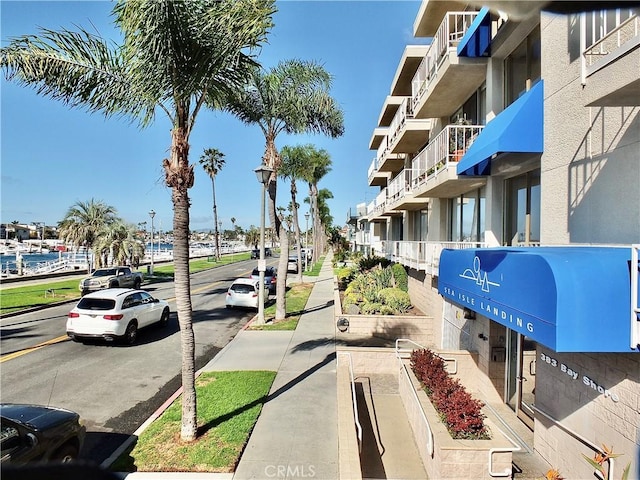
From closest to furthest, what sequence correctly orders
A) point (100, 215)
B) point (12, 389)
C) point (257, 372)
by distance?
1. point (12, 389)
2. point (257, 372)
3. point (100, 215)

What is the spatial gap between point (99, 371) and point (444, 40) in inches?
513

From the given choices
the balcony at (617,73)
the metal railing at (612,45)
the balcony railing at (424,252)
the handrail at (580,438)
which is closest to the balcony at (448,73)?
the balcony railing at (424,252)

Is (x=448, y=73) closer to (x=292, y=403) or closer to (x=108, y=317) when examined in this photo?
(x=292, y=403)

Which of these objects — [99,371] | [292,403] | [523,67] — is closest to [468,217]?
[523,67]

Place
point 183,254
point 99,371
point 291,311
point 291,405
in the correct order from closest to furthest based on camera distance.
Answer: point 183,254
point 291,405
point 99,371
point 291,311

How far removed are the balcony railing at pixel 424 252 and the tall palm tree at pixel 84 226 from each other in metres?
26.9

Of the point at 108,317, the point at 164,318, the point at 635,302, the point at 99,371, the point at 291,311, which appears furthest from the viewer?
the point at 291,311

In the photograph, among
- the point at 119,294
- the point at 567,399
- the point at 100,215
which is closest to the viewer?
the point at 567,399

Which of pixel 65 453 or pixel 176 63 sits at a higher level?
pixel 176 63

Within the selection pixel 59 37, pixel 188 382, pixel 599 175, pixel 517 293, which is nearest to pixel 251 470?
pixel 188 382

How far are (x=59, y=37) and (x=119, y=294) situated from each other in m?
8.67

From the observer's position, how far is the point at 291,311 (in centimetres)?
1953

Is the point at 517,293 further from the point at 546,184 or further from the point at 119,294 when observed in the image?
the point at 119,294

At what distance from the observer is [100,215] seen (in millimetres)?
37875
